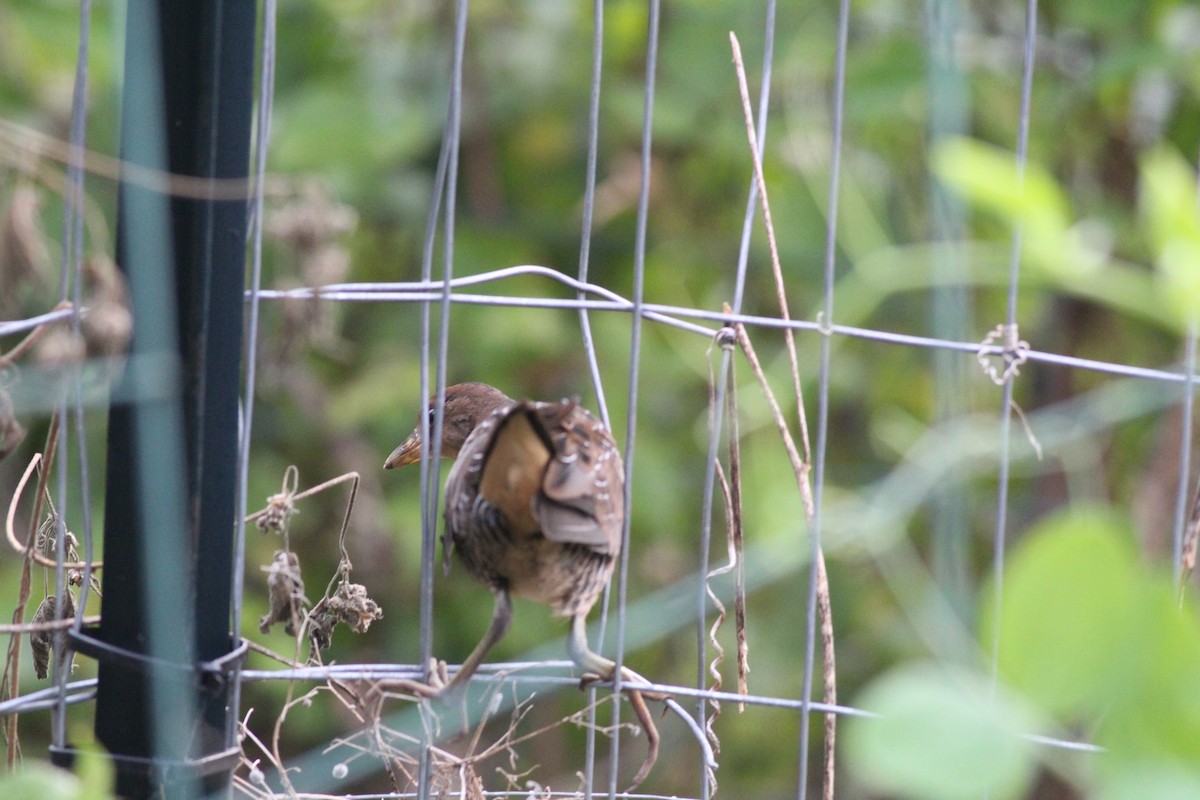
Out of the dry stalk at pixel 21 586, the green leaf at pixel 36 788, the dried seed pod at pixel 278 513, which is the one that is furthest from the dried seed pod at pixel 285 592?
the green leaf at pixel 36 788

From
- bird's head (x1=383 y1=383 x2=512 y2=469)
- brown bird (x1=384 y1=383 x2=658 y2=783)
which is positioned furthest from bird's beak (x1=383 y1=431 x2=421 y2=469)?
brown bird (x1=384 y1=383 x2=658 y2=783)

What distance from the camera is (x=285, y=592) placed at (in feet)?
4.85

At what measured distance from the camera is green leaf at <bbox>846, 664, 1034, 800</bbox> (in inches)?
18.6

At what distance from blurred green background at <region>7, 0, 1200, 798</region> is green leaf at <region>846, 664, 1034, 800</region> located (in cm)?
203

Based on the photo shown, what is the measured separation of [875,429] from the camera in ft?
12.1

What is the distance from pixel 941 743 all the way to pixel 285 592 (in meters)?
1.11

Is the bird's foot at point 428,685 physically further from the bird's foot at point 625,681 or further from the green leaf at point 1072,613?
the green leaf at point 1072,613

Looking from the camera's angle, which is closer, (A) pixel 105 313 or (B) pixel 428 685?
(A) pixel 105 313

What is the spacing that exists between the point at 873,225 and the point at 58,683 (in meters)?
2.42

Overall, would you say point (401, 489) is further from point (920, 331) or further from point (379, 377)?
point (920, 331)

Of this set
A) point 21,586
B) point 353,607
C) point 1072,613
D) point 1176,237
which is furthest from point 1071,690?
point 21,586

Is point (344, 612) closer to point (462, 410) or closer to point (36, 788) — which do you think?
point (462, 410)

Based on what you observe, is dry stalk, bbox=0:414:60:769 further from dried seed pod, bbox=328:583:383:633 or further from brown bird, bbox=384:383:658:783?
brown bird, bbox=384:383:658:783

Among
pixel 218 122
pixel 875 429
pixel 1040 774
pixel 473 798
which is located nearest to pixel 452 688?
pixel 473 798
